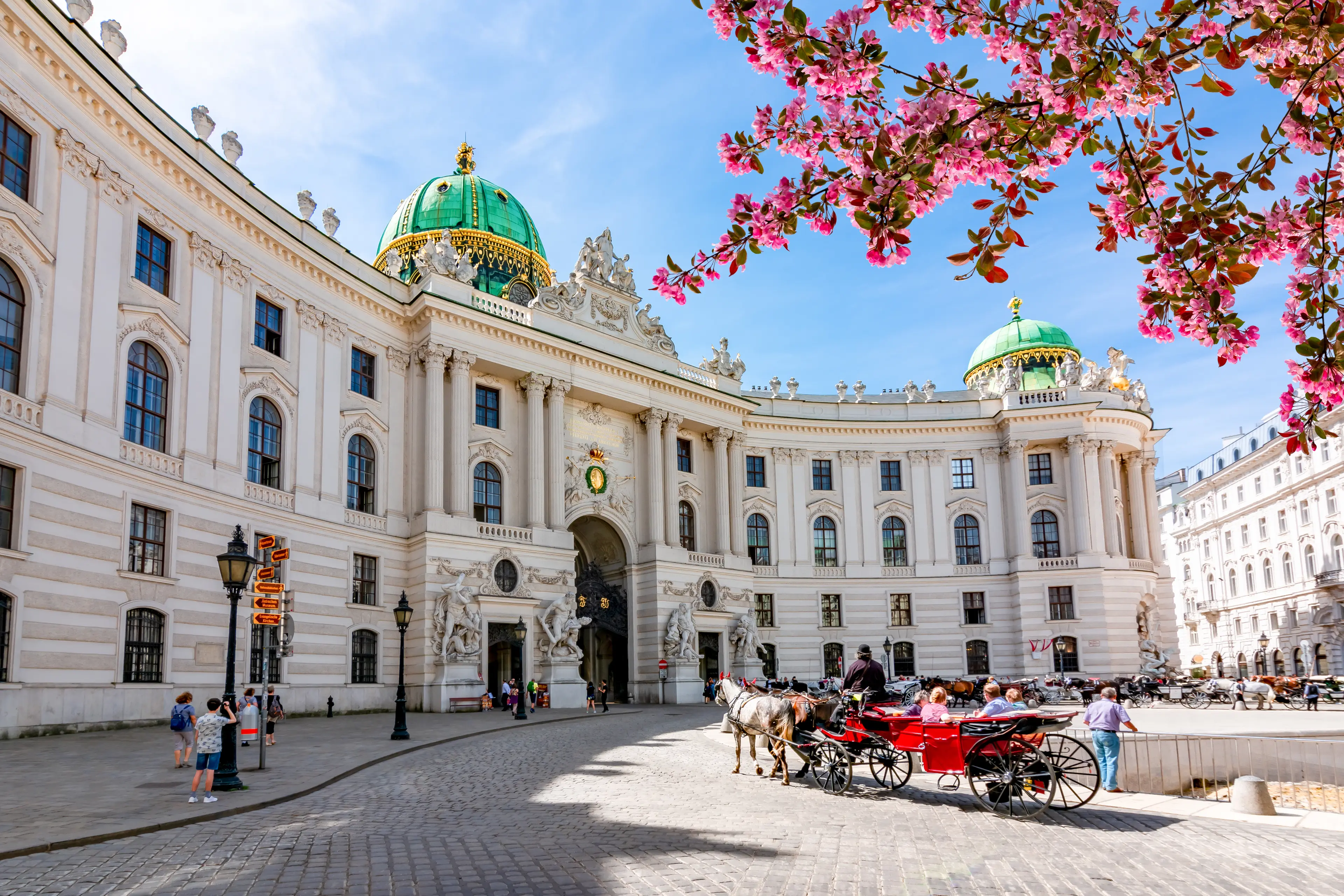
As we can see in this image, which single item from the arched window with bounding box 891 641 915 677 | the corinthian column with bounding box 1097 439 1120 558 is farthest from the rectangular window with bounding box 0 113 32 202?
the corinthian column with bounding box 1097 439 1120 558

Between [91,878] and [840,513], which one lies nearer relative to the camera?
[91,878]

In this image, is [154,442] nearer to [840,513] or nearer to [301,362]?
[301,362]

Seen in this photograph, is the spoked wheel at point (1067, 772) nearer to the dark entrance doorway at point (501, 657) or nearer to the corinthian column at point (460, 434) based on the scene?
the dark entrance doorway at point (501, 657)

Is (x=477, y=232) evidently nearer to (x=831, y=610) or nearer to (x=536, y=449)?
(x=536, y=449)

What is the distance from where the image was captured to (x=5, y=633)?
22.3 metres

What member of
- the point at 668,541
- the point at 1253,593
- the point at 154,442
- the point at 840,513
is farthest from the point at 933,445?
the point at 154,442

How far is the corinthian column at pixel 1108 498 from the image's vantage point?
5547 cm

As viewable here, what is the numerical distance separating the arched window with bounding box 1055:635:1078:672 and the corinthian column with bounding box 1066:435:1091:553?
4.75m

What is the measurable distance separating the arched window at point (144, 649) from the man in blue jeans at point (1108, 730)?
893 inches

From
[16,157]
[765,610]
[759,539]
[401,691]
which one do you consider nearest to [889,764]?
[401,691]

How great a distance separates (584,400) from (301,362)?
47.7 feet

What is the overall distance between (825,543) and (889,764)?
140ft

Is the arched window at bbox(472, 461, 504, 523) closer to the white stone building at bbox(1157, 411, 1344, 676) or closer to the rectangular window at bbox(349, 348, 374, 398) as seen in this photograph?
the rectangular window at bbox(349, 348, 374, 398)

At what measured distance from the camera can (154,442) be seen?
28391 millimetres
